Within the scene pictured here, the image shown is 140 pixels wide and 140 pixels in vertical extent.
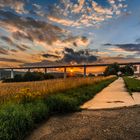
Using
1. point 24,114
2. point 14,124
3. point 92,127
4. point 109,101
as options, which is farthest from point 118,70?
point 14,124

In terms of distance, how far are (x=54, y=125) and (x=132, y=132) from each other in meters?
2.79

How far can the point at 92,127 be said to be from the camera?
9.39 metres

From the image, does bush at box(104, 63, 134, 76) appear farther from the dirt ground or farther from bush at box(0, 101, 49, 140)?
bush at box(0, 101, 49, 140)

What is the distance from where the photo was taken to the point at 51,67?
134m

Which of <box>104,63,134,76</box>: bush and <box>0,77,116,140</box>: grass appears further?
<box>104,63,134,76</box>: bush

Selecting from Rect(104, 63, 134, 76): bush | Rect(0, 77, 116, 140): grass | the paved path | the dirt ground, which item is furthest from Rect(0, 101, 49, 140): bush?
Rect(104, 63, 134, 76): bush

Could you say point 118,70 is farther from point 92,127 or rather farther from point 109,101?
point 92,127

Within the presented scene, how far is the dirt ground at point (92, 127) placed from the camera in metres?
8.32

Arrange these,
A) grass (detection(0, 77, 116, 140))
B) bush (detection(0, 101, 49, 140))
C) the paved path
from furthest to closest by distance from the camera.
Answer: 1. the paved path
2. grass (detection(0, 77, 116, 140))
3. bush (detection(0, 101, 49, 140))

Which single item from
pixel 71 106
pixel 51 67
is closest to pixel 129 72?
pixel 51 67

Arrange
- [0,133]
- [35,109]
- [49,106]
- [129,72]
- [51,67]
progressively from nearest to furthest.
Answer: [0,133] < [35,109] < [49,106] < [51,67] < [129,72]

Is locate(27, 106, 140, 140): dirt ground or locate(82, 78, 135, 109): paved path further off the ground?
locate(27, 106, 140, 140): dirt ground

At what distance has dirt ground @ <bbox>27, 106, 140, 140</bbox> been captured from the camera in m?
8.32

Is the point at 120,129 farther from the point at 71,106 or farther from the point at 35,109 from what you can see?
the point at 71,106
